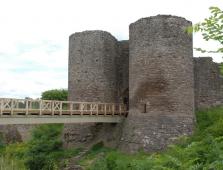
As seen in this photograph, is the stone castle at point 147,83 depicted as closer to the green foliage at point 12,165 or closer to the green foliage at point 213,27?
the green foliage at point 12,165

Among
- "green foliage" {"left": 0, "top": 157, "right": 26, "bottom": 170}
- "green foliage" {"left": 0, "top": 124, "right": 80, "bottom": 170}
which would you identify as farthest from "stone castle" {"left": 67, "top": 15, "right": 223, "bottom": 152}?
"green foliage" {"left": 0, "top": 157, "right": 26, "bottom": 170}

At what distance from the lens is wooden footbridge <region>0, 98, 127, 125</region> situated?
582 inches

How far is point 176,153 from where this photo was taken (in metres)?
11.0

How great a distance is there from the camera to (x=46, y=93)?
4531 centimetres

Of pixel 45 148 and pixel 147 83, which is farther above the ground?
pixel 147 83

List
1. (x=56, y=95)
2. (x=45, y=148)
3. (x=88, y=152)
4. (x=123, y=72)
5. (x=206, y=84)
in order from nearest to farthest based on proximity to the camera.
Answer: (x=88, y=152), (x=45, y=148), (x=206, y=84), (x=123, y=72), (x=56, y=95)

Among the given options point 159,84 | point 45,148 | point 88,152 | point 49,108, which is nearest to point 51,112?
point 49,108

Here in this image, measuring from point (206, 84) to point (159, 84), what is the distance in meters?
4.52

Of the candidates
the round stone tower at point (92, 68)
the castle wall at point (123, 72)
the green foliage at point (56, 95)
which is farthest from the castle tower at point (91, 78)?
the green foliage at point (56, 95)

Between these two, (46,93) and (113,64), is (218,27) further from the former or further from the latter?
(46,93)

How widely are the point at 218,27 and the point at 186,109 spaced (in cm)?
1378

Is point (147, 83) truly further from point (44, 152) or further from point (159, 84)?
point (44, 152)

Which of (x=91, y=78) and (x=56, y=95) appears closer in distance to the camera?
(x=91, y=78)

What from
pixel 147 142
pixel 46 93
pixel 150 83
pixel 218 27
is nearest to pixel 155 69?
pixel 150 83
